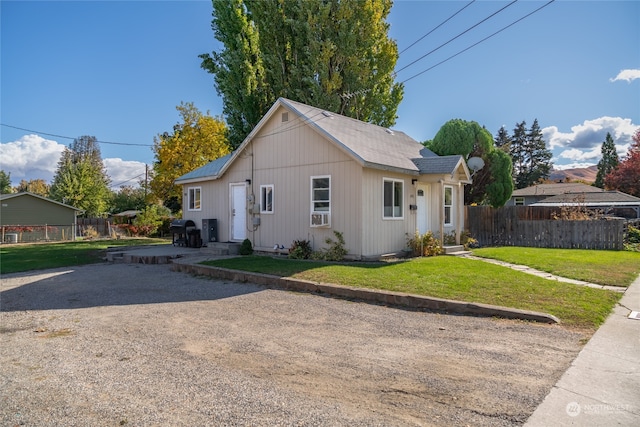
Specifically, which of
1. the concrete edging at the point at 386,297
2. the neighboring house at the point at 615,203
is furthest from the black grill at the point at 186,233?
the neighboring house at the point at 615,203

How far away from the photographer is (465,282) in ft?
27.1

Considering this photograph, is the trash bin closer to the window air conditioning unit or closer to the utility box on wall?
the utility box on wall

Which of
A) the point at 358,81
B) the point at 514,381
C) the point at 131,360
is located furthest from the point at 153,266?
the point at 358,81

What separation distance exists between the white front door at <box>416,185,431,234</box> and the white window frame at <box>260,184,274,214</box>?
17.2 ft

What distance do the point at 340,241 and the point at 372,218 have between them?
1202mm

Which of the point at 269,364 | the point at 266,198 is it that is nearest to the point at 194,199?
the point at 266,198

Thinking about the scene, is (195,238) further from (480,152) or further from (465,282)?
(480,152)

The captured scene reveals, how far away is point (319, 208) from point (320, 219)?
408 mm

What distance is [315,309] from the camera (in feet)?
23.2

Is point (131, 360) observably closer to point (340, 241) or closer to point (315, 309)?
point (315, 309)

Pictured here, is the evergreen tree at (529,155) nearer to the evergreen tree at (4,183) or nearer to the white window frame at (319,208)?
the white window frame at (319,208)

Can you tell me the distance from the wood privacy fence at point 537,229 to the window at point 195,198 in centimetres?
1240

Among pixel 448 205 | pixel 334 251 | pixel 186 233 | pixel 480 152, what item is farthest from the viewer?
pixel 480 152

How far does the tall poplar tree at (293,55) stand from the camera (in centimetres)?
2059
